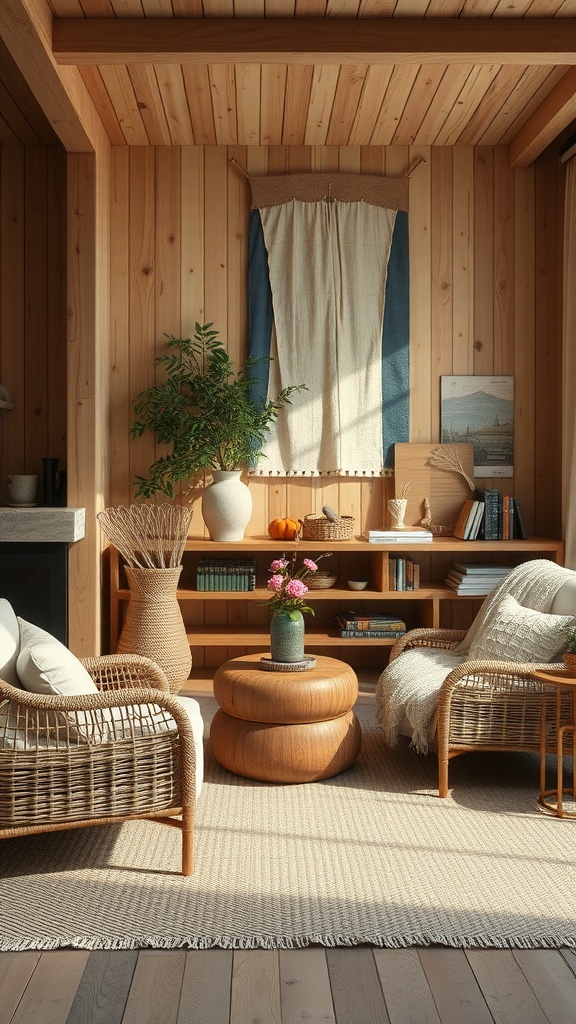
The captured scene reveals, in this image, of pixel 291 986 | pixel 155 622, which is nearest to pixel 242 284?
pixel 155 622

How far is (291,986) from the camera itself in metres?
2.09

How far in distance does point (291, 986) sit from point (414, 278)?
14.1ft

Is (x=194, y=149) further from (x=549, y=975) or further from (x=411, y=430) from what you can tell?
(x=549, y=975)

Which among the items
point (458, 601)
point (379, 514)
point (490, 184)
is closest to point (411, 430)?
point (379, 514)

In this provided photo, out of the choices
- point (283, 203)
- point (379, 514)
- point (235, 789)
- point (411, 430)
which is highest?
point (283, 203)

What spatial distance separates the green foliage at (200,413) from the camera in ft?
17.0

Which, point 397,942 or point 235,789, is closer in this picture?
point 397,942

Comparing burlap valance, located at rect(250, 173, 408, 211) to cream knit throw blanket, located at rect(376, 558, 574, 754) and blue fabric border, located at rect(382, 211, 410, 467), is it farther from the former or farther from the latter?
cream knit throw blanket, located at rect(376, 558, 574, 754)

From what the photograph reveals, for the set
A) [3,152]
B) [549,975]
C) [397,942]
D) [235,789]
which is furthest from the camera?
[3,152]

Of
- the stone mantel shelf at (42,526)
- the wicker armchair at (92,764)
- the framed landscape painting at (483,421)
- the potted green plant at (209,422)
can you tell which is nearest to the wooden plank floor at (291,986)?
the wicker armchair at (92,764)

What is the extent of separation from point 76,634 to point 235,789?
5.40ft

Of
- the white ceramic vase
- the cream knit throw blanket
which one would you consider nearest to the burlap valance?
the white ceramic vase

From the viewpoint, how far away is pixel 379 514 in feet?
18.4

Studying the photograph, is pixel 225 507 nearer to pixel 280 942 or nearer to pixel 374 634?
pixel 374 634
